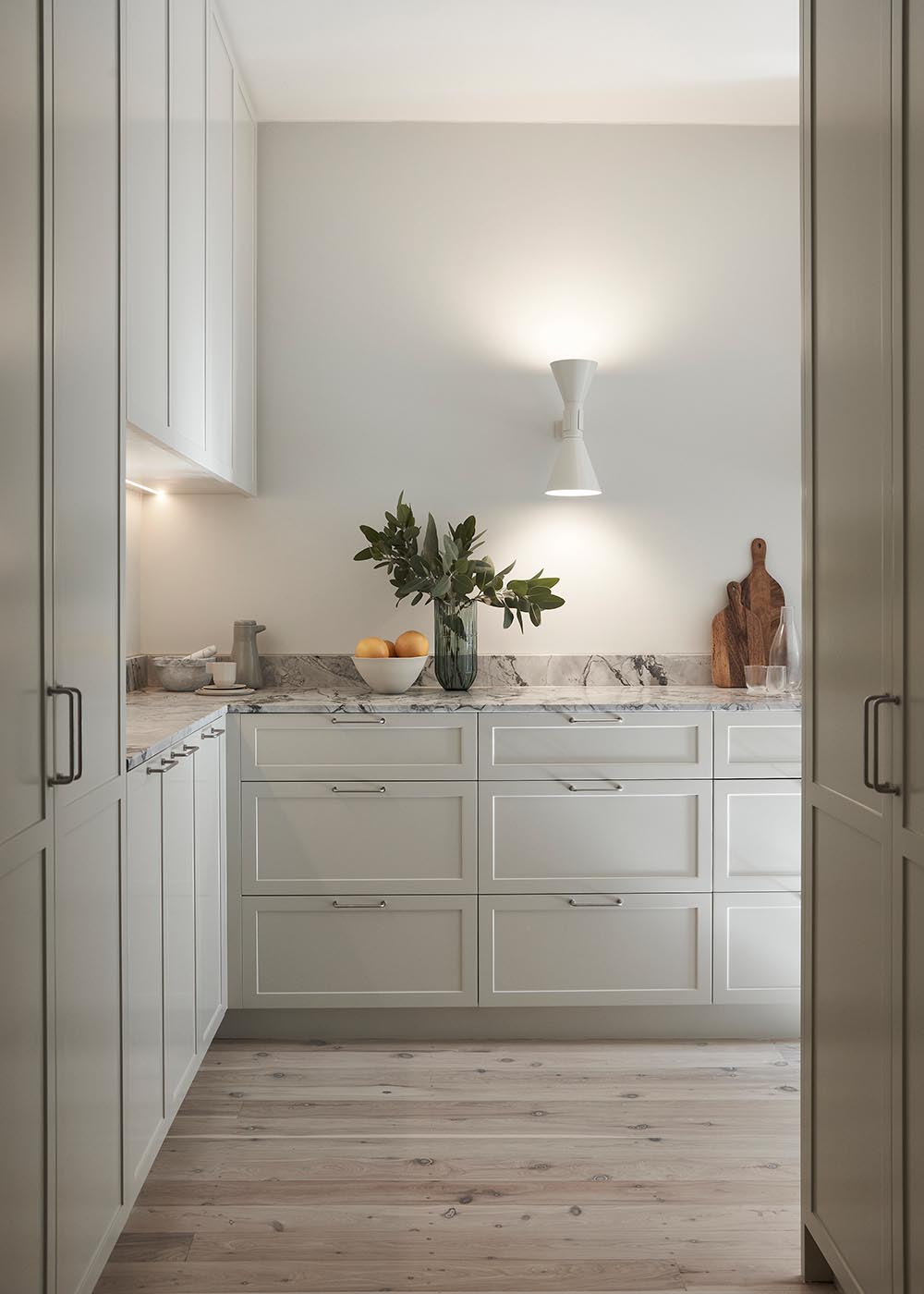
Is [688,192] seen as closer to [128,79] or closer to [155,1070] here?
[128,79]

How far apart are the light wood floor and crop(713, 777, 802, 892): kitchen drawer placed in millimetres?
466

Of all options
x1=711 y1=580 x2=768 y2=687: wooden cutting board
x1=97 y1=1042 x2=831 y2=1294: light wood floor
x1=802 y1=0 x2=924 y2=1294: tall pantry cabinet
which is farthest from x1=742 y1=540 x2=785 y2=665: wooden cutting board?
x1=802 y1=0 x2=924 y2=1294: tall pantry cabinet

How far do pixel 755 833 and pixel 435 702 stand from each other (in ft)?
3.15

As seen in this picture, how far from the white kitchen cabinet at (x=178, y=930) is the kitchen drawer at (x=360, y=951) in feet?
1.63

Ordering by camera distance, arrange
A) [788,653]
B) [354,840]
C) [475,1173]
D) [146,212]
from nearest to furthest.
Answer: [146,212], [475,1173], [354,840], [788,653]

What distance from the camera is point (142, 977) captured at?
190cm

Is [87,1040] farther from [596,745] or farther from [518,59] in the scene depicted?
[518,59]

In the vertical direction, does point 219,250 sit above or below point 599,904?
above

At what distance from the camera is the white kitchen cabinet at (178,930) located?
2.09 meters

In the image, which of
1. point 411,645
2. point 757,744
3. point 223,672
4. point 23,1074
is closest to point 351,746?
point 411,645

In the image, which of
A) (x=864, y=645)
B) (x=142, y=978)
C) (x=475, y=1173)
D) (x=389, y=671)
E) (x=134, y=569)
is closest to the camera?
(x=864, y=645)

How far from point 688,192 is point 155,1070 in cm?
298

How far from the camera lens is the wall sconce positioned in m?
3.20

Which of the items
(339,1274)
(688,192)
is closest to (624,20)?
(688,192)
